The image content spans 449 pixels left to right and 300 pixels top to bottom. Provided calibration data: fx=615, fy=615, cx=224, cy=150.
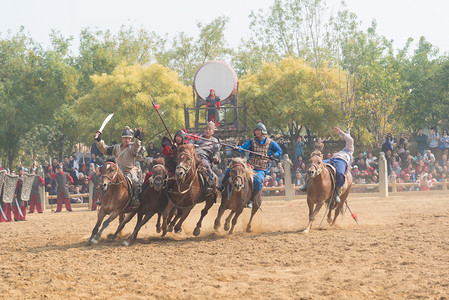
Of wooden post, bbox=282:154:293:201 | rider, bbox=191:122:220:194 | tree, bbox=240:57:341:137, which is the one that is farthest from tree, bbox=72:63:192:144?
rider, bbox=191:122:220:194

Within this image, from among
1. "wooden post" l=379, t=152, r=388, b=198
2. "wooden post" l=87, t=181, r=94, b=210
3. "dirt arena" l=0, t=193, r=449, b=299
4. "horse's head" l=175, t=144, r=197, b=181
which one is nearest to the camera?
"dirt arena" l=0, t=193, r=449, b=299

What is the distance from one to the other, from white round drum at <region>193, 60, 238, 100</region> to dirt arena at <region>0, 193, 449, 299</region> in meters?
9.83

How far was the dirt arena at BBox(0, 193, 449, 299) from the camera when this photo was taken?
7.07 meters

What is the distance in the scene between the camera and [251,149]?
13164mm

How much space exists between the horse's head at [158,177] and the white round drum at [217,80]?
11.8 m

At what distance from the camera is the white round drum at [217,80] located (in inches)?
902

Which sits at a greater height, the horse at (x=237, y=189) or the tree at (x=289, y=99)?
the tree at (x=289, y=99)

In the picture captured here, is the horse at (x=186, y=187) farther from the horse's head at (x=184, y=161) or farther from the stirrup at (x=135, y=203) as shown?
the stirrup at (x=135, y=203)

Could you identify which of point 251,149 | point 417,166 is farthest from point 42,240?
→ point 417,166

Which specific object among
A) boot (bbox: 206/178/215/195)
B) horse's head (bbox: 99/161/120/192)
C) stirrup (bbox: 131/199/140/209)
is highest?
horse's head (bbox: 99/161/120/192)

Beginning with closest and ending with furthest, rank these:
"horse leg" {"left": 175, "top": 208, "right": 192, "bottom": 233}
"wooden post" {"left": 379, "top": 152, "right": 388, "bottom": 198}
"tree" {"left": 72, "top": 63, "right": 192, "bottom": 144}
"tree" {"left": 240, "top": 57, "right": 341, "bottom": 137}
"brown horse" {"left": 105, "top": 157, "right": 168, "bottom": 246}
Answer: "brown horse" {"left": 105, "top": 157, "right": 168, "bottom": 246}, "horse leg" {"left": 175, "top": 208, "right": 192, "bottom": 233}, "wooden post" {"left": 379, "top": 152, "right": 388, "bottom": 198}, "tree" {"left": 240, "top": 57, "right": 341, "bottom": 137}, "tree" {"left": 72, "top": 63, "right": 192, "bottom": 144}

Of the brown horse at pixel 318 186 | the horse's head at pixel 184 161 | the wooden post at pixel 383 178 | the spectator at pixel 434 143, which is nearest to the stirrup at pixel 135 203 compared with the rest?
the horse's head at pixel 184 161

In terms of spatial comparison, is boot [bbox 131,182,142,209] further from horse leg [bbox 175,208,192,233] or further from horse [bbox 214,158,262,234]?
horse [bbox 214,158,262,234]

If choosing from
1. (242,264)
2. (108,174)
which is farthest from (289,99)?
(242,264)
